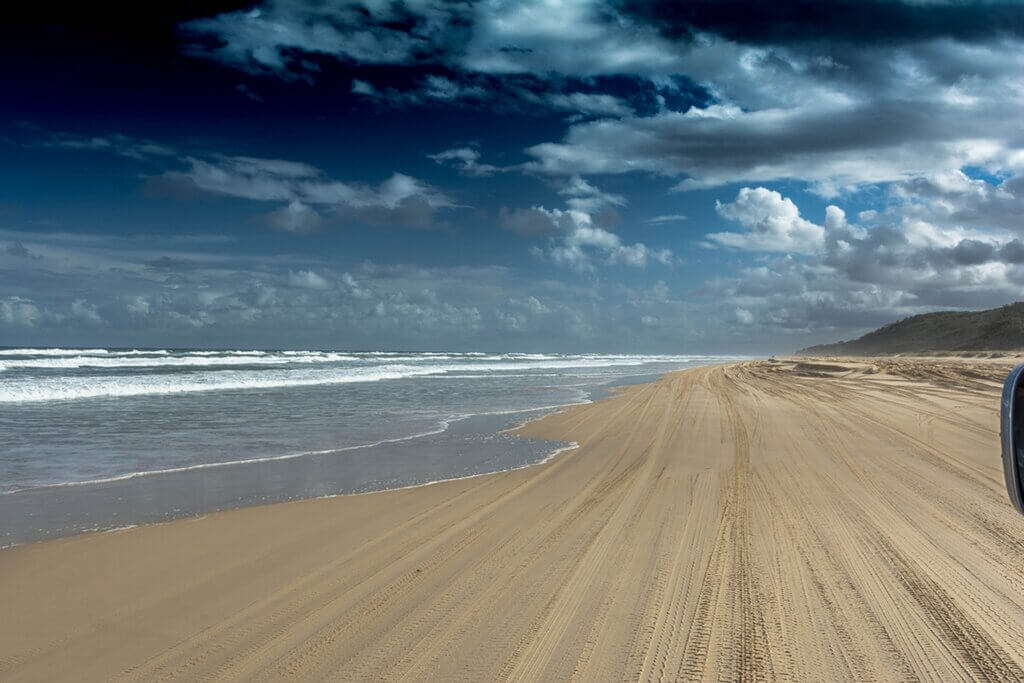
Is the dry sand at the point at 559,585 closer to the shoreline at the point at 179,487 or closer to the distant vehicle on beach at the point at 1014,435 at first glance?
the shoreline at the point at 179,487

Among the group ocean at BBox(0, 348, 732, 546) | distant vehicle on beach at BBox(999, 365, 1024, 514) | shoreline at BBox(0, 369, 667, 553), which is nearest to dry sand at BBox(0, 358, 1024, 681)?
shoreline at BBox(0, 369, 667, 553)

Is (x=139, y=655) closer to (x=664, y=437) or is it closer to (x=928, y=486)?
(x=928, y=486)

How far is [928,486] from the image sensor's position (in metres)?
7.60

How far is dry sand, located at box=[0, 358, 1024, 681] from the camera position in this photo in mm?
3453

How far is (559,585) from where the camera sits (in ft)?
14.8

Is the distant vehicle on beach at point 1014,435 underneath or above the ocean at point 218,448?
above

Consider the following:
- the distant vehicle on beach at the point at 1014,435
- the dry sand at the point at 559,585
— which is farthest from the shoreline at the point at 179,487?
the distant vehicle on beach at the point at 1014,435

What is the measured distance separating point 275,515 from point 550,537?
8.97ft

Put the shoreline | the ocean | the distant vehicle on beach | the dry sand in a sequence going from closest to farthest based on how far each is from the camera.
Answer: the distant vehicle on beach → the dry sand → the shoreline → the ocean

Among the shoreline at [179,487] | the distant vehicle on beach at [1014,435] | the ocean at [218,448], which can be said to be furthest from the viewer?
the ocean at [218,448]

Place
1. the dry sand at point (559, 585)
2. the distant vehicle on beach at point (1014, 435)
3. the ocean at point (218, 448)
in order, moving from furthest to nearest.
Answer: the ocean at point (218, 448) → the dry sand at point (559, 585) → the distant vehicle on beach at point (1014, 435)

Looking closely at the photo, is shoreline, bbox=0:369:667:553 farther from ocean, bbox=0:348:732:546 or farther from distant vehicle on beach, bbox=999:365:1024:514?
distant vehicle on beach, bbox=999:365:1024:514

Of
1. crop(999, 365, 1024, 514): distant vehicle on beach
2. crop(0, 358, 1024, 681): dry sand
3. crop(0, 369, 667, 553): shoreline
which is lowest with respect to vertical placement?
crop(0, 358, 1024, 681): dry sand

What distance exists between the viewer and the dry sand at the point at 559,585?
3.45 m
